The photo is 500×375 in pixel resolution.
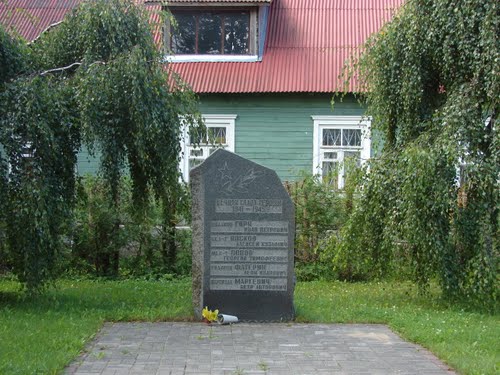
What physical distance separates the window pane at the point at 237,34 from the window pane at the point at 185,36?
82 cm

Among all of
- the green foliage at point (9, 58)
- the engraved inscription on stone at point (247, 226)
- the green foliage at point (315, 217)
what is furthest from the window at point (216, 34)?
the engraved inscription on stone at point (247, 226)

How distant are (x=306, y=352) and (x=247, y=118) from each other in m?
11.5

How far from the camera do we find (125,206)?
14.9 meters

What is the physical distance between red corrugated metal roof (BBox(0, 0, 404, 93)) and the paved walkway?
384 inches

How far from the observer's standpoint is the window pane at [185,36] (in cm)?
1906

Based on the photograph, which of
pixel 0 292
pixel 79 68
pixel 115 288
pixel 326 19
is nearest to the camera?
pixel 79 68

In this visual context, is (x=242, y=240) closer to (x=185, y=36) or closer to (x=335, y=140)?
(x=335, y=140)

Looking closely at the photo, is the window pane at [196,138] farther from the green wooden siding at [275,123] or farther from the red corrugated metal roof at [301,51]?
the green wooden siding at [275,123]

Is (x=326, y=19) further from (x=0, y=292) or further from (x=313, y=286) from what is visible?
(x=0, y=292)

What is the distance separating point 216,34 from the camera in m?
19.0

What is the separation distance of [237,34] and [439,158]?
32.8ft

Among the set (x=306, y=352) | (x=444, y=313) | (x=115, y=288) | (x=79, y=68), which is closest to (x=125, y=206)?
(x=115, y=288)

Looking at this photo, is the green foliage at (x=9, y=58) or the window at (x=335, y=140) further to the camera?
the window at (x=335, y=140)

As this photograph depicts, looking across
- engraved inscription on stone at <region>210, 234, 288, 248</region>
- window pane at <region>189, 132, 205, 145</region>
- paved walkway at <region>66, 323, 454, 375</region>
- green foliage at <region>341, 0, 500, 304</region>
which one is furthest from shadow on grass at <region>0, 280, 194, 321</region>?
green foliage at <region>341, 0, 500, 304</region>
